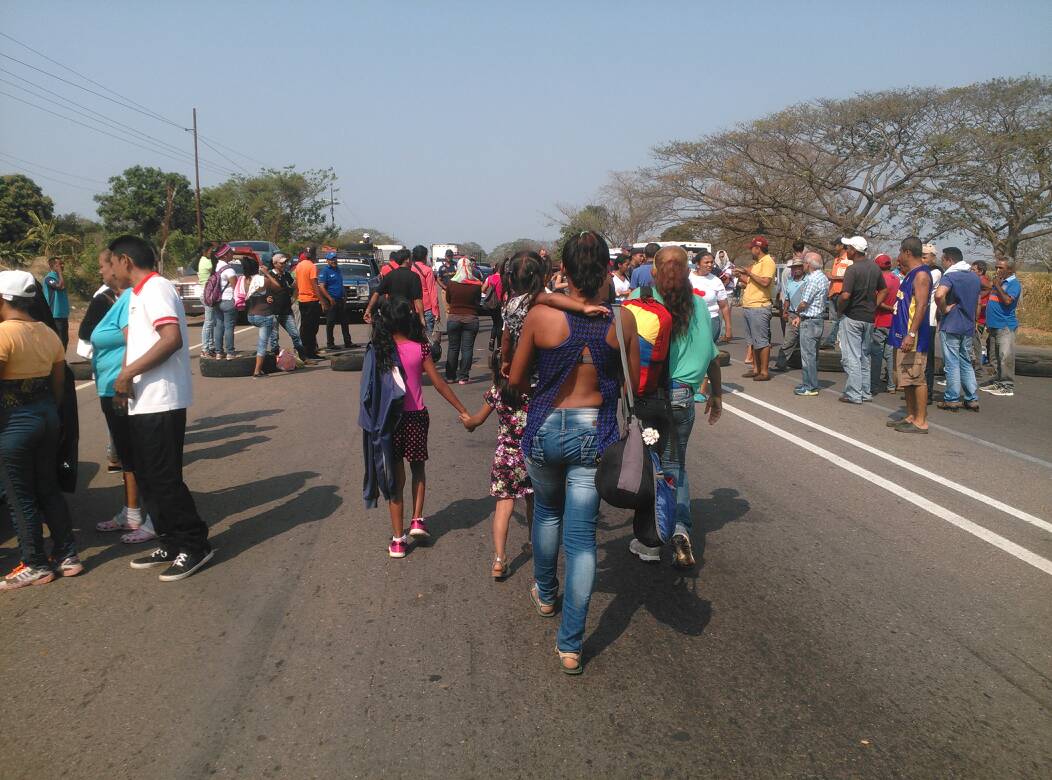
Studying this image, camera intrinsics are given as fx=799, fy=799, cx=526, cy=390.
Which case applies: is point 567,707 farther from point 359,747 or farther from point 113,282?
point 113,282

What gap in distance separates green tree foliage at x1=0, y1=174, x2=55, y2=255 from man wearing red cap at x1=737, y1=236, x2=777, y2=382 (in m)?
39.9

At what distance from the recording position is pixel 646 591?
4441 mm

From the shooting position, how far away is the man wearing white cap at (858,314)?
9938 mm

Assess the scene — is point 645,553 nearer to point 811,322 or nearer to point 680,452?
point 680,452

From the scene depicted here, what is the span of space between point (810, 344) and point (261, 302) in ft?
26.1

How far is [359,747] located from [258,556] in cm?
226

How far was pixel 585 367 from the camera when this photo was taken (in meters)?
3.49

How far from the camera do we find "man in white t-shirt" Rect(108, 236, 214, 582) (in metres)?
4.55

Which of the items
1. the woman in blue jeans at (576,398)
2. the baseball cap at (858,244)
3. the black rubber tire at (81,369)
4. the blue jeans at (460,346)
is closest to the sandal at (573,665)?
the woman in blue jeans at (576,398)

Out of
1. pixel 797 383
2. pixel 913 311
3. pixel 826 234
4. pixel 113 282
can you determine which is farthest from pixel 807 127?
pixel 113 282

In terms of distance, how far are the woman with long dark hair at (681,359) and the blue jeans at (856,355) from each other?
19.4 ft

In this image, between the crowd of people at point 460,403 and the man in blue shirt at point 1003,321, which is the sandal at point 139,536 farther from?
the man in blue shirt at point 1003,321

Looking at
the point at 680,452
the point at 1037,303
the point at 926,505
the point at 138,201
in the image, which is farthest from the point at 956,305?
the point at 138,201

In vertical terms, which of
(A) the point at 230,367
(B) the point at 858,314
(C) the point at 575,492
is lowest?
(A) the point at 230,367
